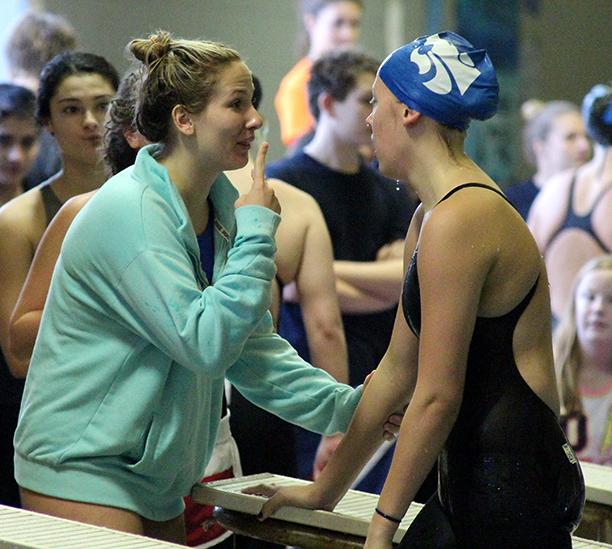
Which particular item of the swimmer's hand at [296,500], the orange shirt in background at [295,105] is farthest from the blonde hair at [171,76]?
the orange shirt in background at [295,105]

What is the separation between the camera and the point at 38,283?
8.84ft

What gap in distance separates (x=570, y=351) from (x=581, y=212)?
59cm

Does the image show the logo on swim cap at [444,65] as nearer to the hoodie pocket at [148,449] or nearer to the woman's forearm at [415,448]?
the woman's forearm at [415,448]

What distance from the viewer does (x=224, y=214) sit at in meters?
2.44

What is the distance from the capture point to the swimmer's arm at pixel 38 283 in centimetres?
269

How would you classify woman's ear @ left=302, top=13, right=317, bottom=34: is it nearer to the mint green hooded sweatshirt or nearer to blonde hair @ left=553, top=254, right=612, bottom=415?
blonde hair @ left=553, top=254, right=612, bottom=415

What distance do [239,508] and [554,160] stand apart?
4669 millimetres

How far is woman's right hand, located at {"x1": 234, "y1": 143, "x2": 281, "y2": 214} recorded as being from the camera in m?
2.27

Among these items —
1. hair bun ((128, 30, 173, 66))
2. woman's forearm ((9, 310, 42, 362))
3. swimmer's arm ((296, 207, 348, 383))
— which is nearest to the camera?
hair bun ((128, 30, 173, 66))

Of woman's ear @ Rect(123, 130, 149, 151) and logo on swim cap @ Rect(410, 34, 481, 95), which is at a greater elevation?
logo on swim cap @ Rect(410, 34, 481, 95)

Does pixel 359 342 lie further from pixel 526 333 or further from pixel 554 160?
pixel 554 160

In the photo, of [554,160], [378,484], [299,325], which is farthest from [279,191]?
[554,160]

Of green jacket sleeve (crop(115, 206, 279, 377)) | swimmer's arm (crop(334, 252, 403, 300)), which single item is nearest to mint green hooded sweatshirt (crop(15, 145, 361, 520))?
green jacket sleeve (crop(115, 206, 279, 377))

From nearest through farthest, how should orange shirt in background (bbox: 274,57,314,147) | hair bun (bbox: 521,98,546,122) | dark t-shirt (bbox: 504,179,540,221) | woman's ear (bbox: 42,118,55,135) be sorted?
→ woman's ear (bbox: 42,118,55,135) < orange shirt in background (bbox: 274,57,314,147) < dark t-shirt (bbox: 504,179,540,221) < hair bun (bbox: 521,98,546,122)
